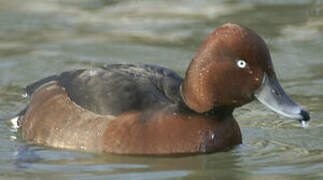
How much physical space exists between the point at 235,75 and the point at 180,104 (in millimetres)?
560

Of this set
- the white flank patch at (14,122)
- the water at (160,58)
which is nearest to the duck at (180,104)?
the water at (160,58)

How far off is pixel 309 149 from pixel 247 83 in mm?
953

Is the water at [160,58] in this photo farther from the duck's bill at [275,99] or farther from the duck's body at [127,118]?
the duck's bill at [275,99]

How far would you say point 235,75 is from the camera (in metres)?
6.83

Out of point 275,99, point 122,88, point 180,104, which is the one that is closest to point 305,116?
point 275,99

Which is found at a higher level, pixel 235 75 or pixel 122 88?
pixel 235 75

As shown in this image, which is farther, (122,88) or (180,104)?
(122,88)

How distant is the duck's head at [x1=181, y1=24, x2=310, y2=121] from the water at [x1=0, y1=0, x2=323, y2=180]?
0.47 m

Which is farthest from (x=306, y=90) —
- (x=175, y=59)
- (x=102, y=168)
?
(x=102, y=168)

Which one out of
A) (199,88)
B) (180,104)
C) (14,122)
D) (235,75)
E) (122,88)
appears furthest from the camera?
(14,122)

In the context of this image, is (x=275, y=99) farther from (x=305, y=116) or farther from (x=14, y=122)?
(x=14, y=122)

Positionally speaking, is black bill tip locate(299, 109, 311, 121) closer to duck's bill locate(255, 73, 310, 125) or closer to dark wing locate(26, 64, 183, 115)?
duck's bill locate(255, 73, 310, 125)

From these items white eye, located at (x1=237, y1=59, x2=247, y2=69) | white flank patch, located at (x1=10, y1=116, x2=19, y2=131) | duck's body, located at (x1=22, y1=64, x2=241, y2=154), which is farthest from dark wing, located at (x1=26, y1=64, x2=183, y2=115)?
white flank patch, located at (x1=10, y1=116, x2=19, y2=131)

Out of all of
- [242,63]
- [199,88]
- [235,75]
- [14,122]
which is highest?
[242,63]
